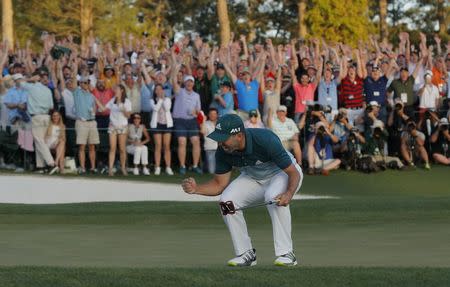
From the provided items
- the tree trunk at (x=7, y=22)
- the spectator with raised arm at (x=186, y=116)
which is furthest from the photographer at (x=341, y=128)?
the tree trunk at (x=7, y=22)

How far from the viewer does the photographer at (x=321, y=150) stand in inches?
948

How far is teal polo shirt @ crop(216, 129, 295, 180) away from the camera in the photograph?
35.0 feet

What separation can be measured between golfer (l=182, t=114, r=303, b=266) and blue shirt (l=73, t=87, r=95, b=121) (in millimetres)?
12918

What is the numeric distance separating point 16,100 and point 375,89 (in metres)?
6.86

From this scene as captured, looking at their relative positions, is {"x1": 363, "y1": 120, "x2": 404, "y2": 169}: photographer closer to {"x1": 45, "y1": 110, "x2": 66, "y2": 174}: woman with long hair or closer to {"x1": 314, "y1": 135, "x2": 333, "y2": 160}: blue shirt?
{"x1": 314, "y1": 135, "x2": 333, "y2": 160}: blue shirt

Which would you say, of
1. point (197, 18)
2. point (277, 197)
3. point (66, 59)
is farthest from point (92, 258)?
point (197, 18)

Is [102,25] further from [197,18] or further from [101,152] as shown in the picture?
[101,152]

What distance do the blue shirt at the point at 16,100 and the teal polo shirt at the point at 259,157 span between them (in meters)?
13.7

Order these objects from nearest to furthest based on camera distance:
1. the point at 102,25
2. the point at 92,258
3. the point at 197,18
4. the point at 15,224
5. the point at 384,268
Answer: the point at 384,268 < the point at 92,258 < the point at 15,224 < the point at 102,25 < the point at 197,18

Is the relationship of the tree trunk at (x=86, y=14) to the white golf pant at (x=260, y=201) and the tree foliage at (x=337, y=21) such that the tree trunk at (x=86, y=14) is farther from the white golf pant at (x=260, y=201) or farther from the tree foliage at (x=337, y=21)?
the white golf pant at (x=260, y=201)

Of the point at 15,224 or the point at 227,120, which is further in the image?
the point at 15,224

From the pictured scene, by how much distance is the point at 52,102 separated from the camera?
24219 mm

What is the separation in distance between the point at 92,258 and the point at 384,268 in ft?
10.6

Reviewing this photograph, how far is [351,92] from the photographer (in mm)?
24625
